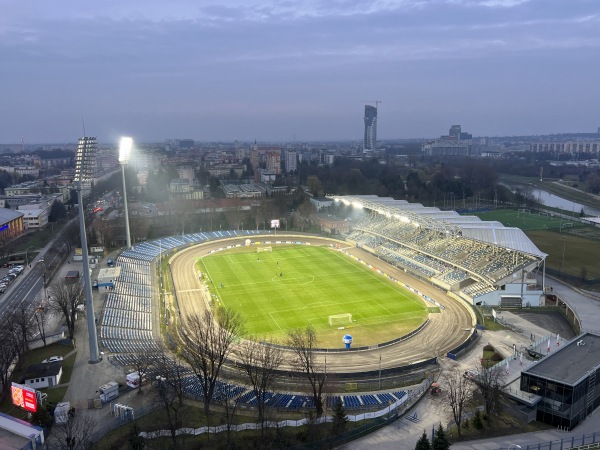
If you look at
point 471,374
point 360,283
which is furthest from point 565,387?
point 360,283

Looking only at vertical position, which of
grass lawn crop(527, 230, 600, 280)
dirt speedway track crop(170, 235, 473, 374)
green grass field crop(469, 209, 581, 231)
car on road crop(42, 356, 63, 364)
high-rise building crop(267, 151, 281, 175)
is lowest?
dirt speedway track crop(170, 235, 473, 374)

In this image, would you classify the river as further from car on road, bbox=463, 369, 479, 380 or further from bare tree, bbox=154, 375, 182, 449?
bare tree, bbox=154, 375, 182, 449

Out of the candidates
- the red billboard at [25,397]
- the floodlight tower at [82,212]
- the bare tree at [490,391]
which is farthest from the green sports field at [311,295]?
the red billboard at [25,397]

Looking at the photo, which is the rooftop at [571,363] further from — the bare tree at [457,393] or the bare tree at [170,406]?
the bare tree at [170,406]

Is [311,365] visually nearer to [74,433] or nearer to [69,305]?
[74,433]

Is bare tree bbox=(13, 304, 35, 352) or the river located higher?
bare tree bbox=(13, 304, 35, 352)

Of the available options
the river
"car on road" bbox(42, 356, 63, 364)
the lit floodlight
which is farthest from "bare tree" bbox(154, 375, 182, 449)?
the river

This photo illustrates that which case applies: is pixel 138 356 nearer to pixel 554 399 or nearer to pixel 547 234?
pixel 554 399

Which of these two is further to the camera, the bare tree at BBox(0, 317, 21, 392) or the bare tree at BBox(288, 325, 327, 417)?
the bare tree at BBox(0, 317, 21, 392)
